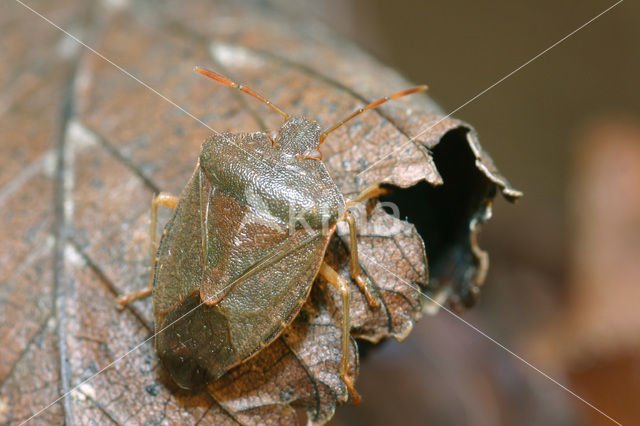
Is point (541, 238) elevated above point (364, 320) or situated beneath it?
situated beneath

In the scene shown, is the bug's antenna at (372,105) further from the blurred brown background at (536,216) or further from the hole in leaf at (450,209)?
the blurred brown background at (536,216)

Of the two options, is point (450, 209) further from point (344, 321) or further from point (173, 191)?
point (173, 191)

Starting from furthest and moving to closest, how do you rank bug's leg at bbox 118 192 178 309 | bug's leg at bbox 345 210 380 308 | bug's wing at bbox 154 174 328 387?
1. bug's leg at bbox 118 192 178 309
2. bug's leg at bbox 345 210 380 308
3. bug's wing at bbox 154 174 328 387

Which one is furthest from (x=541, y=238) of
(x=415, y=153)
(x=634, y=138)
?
(x=415, y=153)

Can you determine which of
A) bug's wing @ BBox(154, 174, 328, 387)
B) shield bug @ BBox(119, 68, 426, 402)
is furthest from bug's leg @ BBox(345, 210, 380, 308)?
bug's wing @ BBox(154, 174, 328, 387)

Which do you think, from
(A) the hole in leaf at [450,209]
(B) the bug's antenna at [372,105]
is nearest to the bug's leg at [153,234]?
(B) the bug's antenna at [372,105]

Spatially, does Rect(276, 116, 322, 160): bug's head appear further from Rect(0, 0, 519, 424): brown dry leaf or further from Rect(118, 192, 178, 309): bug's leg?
Rect(118, 192, 178, 309): bug's leg

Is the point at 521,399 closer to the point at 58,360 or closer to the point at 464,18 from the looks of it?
the point at 58,360
